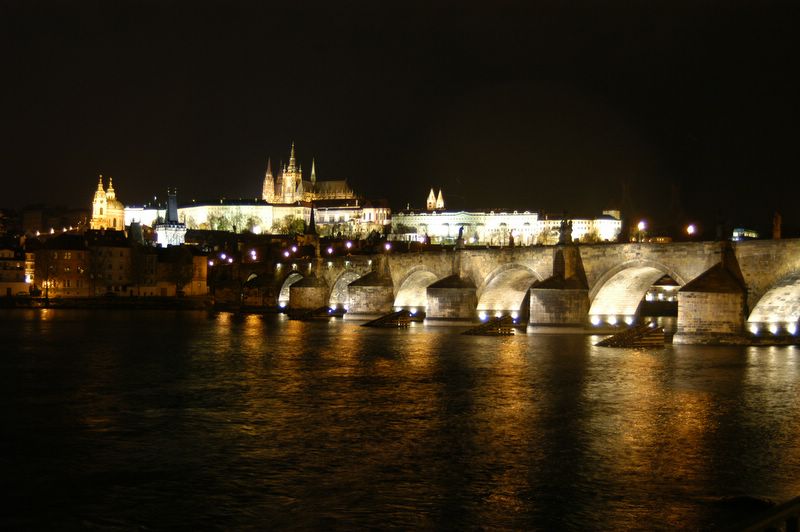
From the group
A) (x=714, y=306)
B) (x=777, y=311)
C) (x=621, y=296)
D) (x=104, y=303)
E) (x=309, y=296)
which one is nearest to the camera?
(x=714, y=306)

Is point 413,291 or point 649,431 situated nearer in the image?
point 649,431

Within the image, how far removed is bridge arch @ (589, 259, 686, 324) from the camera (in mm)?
39125

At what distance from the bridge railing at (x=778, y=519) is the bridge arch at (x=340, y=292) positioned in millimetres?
60292

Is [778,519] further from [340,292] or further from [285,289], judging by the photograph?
[285,289]

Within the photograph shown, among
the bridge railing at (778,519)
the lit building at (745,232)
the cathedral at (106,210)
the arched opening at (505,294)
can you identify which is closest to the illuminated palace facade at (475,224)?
the cathedral at (106,210)

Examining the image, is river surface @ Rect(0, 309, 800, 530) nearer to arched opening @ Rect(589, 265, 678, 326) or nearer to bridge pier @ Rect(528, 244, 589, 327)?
arched opening @ Rect(589, 265, 678, 326)

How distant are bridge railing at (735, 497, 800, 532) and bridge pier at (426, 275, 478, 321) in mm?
42889

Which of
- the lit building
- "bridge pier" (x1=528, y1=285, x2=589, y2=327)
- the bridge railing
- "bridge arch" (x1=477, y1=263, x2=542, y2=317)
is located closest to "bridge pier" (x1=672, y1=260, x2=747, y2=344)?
"bridge pier" (x1=528, y1=285, x2=589, y2=327)

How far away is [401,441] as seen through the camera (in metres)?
16.1

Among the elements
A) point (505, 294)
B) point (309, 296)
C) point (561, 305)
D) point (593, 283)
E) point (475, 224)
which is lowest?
point (309, 296)

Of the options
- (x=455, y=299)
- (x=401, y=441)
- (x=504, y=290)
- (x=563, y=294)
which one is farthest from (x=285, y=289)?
(x=401, y=441)

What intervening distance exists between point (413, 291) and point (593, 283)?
61.6 feet

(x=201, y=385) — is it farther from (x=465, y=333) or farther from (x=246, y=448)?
(x=465, y=333)

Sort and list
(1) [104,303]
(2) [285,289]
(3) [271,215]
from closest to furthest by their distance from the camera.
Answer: (2) [285,289] → (1) [104,303] → (3) [271,215]
